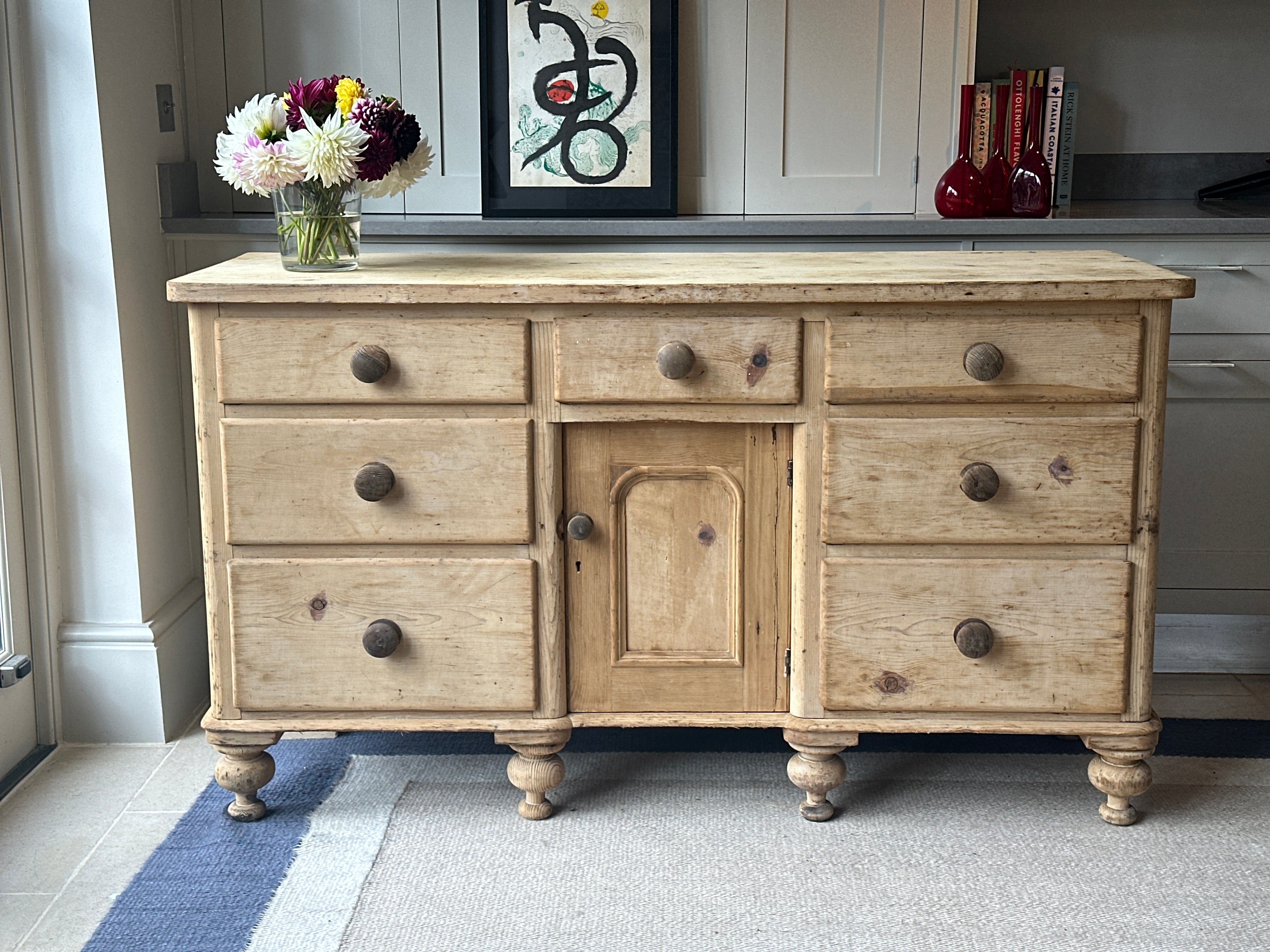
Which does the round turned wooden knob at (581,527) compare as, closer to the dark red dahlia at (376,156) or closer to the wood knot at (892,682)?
the wood knot at (892,682)

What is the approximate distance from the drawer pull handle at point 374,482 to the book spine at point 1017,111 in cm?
140

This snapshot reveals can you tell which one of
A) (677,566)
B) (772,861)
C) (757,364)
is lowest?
(772,861)

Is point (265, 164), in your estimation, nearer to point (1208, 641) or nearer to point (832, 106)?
point (832, 106)

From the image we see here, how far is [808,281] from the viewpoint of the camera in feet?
5.34

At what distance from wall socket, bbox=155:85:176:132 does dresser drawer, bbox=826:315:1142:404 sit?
131 centimetres

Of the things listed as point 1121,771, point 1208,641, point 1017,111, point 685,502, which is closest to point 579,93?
point 1017,111

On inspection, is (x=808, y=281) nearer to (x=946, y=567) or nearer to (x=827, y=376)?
(x=827, y=376)

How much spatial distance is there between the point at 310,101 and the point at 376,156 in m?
0.13

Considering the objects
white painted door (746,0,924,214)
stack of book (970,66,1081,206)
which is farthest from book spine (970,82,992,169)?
white painted door (746,0,924,214)

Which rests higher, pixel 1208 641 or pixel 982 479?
pixel 982 479

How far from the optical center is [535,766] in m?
1.81

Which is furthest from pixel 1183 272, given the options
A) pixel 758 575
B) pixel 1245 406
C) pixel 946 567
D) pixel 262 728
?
pixel 262 728

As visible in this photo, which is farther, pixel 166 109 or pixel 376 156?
pixel 166 109

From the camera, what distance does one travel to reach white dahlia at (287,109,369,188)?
1667mm
